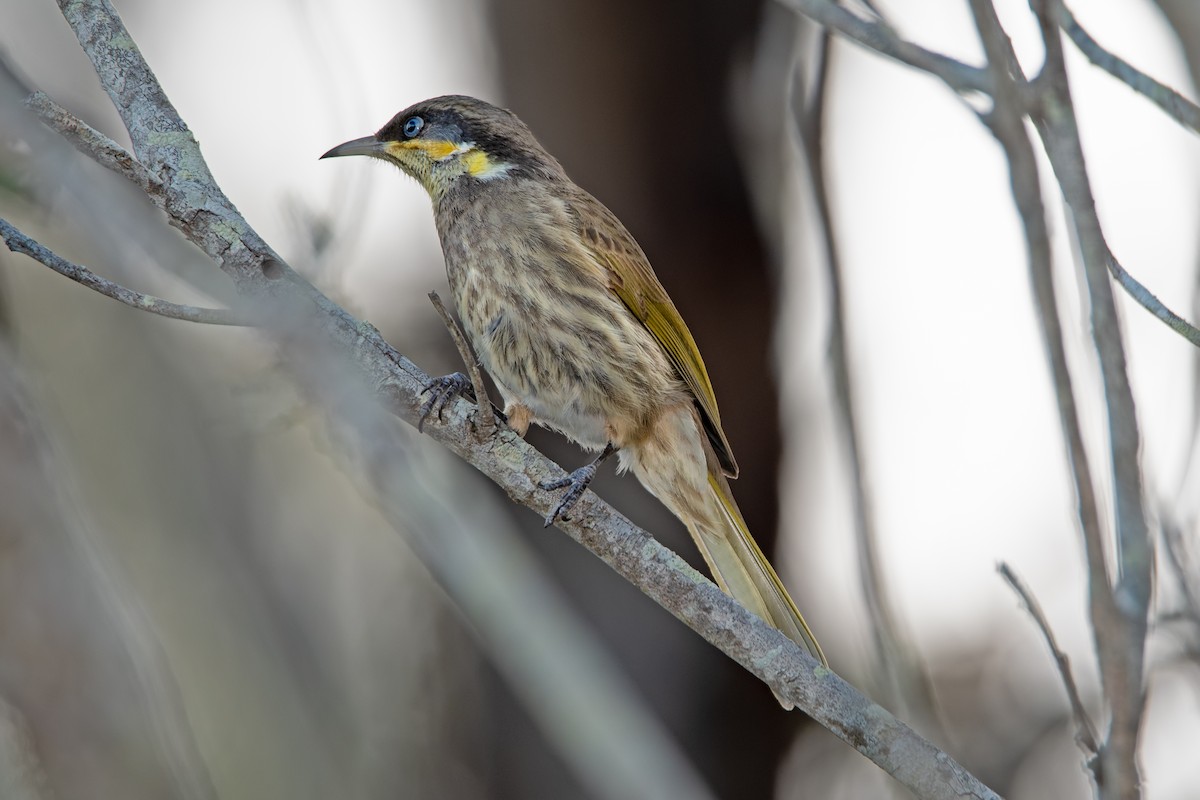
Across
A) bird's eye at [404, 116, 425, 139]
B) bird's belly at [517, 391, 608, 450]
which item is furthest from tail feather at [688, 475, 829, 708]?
bird's eye at [404, 116, 425, 139]

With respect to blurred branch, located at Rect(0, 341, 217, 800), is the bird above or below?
above

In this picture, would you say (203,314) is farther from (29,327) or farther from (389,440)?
(29,327)

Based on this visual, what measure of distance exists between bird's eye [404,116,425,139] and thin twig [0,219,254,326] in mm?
2315

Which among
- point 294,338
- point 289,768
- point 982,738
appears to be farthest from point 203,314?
point 982,738

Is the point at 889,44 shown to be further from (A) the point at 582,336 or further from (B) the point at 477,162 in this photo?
(B) the point at 477,162

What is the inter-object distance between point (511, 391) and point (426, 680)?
2017 mm

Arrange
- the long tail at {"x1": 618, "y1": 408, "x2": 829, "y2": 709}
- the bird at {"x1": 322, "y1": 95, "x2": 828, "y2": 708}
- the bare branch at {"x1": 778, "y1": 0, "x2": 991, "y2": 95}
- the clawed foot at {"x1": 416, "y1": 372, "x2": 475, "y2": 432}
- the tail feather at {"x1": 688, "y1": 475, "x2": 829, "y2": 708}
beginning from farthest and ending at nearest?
the bird at {"x1": 322, "y1": 95, "x2": 828, "y2": 708} < the long tail at {"x1": 618, "y1": 408, "x2": 829, "y2": 709} < the tail feather at {"x1": 688, "y1": 475, "x2": 829, "y2": 708} < the clawed foot at {"x1": 416, "y1": 372, "x2": 475, "y2": 432} < the bare branch at {"x1": 778, "y1": 0, "x2": 991, "y2": 95}

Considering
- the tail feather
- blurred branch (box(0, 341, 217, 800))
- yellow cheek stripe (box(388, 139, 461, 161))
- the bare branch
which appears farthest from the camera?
yellow cheek stripe (box(388, 139, 461, 161))

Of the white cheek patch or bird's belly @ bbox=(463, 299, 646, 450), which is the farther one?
the white cheek patch

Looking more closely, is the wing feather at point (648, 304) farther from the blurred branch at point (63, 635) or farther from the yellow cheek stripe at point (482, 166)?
the blurred branch at point (63, 635)

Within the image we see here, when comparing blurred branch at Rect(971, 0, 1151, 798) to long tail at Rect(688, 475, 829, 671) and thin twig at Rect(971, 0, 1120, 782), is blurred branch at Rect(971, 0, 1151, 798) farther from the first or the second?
long tail at Rect(688, 475, 829, 671)

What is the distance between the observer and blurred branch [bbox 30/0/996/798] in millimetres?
2783

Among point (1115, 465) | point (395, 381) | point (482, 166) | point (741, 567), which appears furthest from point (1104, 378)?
point (482, 166)

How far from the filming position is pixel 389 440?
2.19 meters
